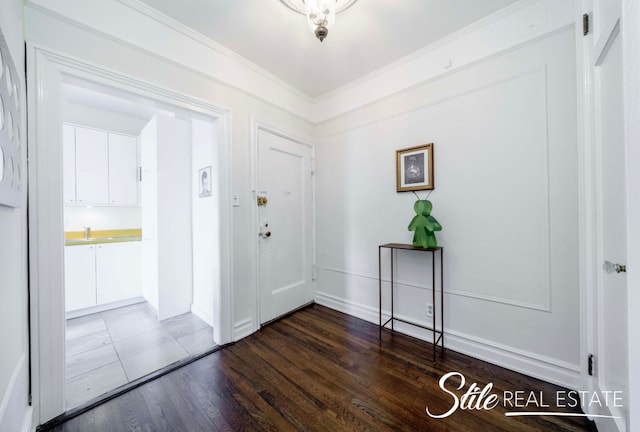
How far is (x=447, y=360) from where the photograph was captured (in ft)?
6.45

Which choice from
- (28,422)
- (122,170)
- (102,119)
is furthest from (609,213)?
(102,119)

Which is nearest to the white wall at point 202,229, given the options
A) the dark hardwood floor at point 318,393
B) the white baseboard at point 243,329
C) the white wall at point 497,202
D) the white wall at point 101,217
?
the white baseboard at point 243,329

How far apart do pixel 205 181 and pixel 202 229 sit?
558 millimetres

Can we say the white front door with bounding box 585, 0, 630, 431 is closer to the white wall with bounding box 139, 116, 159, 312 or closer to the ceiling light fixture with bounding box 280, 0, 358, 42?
the ceiling light fixture with bounding box 280, 0, 358, 42

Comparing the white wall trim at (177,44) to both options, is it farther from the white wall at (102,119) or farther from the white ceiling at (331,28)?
the white wall at (102,119)

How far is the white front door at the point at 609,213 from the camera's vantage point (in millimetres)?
1052

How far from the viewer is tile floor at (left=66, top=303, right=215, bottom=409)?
Answer: 1.77m

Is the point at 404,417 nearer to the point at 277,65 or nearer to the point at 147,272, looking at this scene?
the point at 277,65

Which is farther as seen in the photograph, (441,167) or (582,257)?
(441,167)

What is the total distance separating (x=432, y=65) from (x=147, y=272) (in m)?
3.99

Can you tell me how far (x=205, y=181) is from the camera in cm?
275

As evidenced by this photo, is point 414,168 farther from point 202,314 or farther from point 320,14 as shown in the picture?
point 202,314

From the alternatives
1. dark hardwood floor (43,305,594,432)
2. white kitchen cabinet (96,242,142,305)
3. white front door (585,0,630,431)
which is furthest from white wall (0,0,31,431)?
white front door (585,0,630,431)

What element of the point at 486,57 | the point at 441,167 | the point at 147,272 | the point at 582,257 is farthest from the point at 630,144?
the point at 147,272
